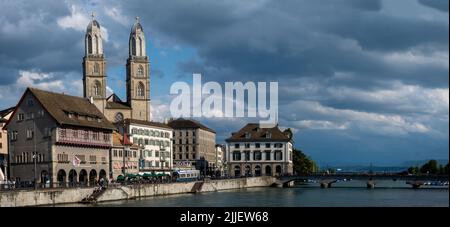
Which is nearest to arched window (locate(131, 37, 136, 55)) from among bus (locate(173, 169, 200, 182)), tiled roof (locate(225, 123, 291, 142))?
tiled roof (locate(225, 123, 291, 142))

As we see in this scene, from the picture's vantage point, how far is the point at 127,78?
549 feet

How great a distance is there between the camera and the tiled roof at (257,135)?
162 m

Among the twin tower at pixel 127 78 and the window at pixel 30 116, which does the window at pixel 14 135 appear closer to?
the window at pixel 30 116

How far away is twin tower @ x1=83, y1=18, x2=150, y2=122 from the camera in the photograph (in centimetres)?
15638

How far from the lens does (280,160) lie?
161375 millimetres

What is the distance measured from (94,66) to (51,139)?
70416 millimetres

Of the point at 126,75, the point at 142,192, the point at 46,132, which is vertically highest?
the point at 126,75

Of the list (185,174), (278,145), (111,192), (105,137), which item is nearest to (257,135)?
(278,145)

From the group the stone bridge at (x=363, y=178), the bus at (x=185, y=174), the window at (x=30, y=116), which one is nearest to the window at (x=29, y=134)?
the window at (x=30, y=116)

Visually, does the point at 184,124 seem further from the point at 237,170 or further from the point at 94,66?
the point at 94,66

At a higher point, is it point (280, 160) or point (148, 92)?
point (148, 92)
